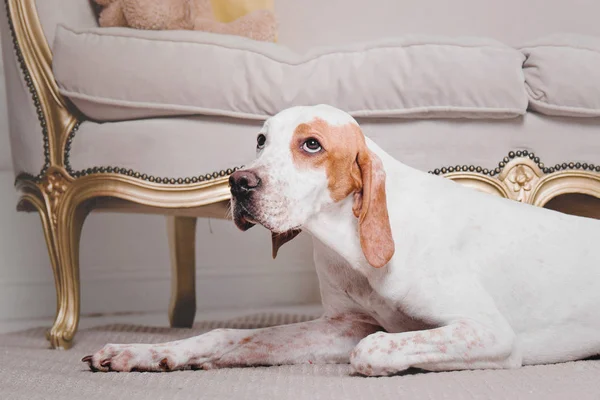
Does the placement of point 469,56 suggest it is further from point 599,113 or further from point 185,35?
point 185,35

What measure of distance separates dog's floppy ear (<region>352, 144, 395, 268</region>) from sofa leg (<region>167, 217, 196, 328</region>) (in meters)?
1.20

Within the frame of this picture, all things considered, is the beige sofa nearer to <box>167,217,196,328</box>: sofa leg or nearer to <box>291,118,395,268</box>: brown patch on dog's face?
<box>291,118,395,268</box>: brown patch on dog's face

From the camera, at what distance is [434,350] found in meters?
1.10

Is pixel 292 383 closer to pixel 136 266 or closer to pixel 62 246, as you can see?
pixel 62 246

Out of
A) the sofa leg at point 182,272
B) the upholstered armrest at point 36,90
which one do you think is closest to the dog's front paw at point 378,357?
the upholstered armrest at point 36,90

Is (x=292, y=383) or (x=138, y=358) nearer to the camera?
(x=292, y=383)

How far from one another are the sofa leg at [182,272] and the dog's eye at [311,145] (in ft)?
3.83

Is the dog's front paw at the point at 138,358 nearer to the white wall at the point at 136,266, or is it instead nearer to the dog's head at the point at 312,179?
the dog's head at the point at 312,179

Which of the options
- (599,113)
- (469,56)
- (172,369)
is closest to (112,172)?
(172,369)

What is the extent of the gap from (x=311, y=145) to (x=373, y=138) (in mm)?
460

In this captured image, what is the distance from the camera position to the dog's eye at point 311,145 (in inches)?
45.8

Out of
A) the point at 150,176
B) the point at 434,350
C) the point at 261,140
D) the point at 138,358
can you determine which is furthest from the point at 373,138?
the point at 138,358

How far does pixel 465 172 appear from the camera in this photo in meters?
1.60

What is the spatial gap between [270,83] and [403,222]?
0.53m
